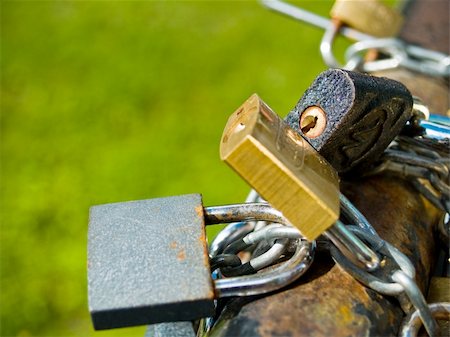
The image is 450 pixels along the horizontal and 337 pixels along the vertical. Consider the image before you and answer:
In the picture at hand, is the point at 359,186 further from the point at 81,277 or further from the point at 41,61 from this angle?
the point at 41,61

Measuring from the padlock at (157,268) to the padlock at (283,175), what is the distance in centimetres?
3

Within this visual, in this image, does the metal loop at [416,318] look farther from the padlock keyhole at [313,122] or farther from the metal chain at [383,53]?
the metal chain at [383,53]

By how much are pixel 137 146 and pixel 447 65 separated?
165cm

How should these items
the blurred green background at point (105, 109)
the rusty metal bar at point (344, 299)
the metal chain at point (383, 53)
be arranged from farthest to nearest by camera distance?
the blurred green background at point (105, 109) < the metal chain at point (383, 53) < the rusty metal bar at point (344, 299)

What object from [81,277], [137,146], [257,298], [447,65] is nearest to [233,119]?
[257,298]

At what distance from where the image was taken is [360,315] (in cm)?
46

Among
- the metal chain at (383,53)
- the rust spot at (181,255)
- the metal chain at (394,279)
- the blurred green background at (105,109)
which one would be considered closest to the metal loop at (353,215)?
the metal chain at (394,279)

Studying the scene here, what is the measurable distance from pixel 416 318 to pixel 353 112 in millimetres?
152

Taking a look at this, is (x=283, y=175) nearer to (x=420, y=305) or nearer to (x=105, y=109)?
(x=420, y=305)

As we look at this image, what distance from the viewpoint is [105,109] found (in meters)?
2.67

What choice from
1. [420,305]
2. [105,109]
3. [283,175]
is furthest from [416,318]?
[105,109]

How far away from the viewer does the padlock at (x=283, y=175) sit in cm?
45

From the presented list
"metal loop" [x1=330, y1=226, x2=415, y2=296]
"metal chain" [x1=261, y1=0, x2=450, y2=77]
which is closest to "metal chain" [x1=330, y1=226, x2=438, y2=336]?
"metal loop" [x1=330, y1=226, x2=415, y2=296]

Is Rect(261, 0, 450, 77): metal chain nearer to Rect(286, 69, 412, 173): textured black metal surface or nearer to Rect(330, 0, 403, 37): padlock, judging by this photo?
Rect(330, 0, 403, 37): padlock
